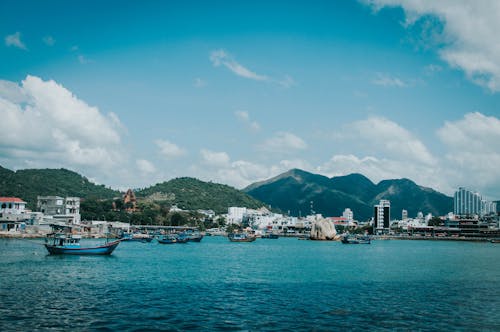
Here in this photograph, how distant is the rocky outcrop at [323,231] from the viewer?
164 m

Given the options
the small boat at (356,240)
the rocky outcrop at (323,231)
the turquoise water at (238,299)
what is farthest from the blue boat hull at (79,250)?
the rocky outcrop at (323,231)

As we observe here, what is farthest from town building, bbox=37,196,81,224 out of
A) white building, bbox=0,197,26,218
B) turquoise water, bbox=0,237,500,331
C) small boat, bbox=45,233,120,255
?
turquoise water, bbox=0,237,500,331

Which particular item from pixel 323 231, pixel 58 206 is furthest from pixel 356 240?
pixel 58 206

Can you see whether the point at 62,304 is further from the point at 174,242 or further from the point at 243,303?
the point at 174,242

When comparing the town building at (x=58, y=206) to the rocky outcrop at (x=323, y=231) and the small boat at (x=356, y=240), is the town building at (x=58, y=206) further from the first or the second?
the rocky outcrop at (x=323, y=231)

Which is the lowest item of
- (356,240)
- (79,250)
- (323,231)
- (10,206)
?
(356,240)

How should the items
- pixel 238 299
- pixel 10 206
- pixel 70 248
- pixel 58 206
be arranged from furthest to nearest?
pixel 58 206 < pixel 10 206 < pixel 70 248 < pixel 238 299

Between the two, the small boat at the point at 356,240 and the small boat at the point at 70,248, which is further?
the small boat at the point at 356,240

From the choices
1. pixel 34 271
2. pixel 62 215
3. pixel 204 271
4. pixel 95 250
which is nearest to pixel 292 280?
pixel 204 271

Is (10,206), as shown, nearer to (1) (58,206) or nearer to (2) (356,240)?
(1) (58,206)

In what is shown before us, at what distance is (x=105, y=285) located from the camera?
35.3 meters

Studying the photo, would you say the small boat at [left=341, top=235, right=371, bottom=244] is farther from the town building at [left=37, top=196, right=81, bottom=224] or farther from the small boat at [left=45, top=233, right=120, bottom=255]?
the small boat at [left=45, top=233, right=120, bottom=255]

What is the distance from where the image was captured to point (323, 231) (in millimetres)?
164625

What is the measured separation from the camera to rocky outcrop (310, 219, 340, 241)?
539 feet
